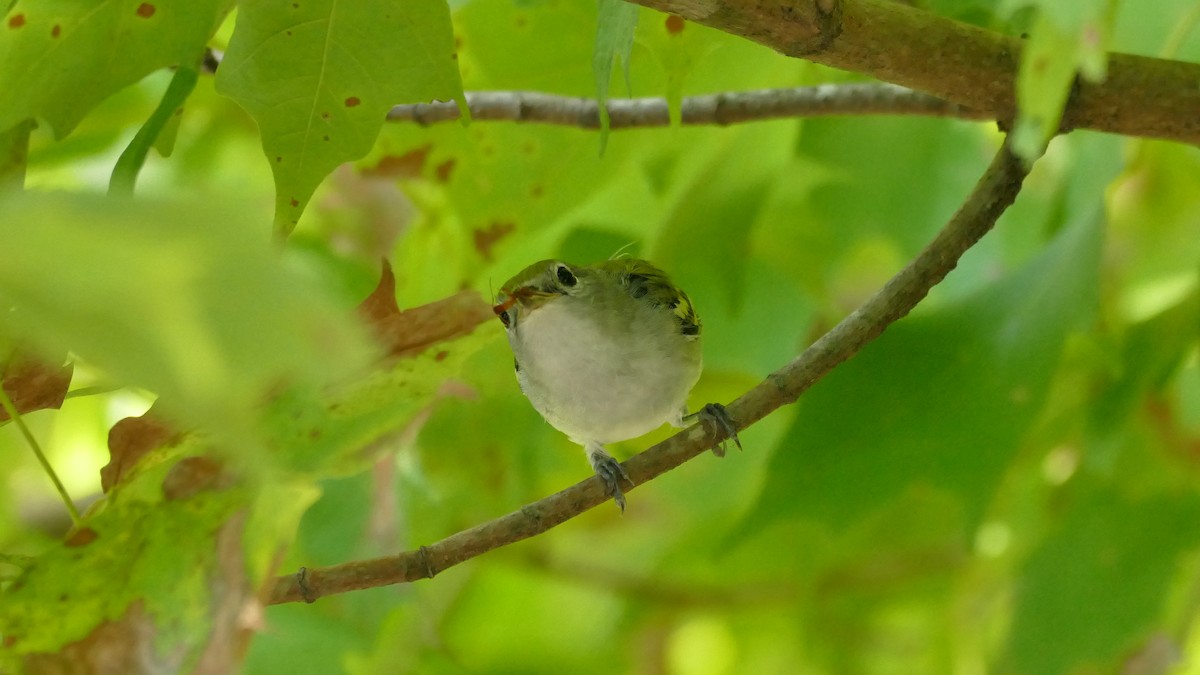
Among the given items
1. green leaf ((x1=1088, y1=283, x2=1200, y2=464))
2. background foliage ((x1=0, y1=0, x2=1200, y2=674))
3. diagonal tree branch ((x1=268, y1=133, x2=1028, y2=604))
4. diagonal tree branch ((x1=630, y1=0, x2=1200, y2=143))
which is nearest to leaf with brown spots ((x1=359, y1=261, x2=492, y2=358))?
background foliage ((x1=0, y1=0, x2=1200, y2=674))

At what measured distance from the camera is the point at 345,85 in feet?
2.26

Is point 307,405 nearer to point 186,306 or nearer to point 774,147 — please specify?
point 186,306

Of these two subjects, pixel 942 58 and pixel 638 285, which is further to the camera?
pixel 638 285

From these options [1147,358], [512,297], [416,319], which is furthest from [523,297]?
[1147,358]

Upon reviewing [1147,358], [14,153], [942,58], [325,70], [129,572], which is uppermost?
[1147,358]

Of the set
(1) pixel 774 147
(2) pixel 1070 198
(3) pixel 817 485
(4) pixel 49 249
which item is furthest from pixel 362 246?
(4) pixel 49 249

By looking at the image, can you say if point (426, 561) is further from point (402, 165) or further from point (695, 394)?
point (695, 394)

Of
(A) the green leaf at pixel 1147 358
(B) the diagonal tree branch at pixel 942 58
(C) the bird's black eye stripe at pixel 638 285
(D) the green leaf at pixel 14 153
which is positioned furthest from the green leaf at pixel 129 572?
(A) the green leaf at pixel 1147 358

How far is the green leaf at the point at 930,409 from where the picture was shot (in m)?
1.03

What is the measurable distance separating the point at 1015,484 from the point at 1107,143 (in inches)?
18.5

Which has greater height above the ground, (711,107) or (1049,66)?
(711,107)

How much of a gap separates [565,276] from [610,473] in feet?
0.96

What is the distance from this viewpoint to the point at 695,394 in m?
1.31

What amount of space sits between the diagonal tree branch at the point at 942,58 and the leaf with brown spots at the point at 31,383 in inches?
16.1
